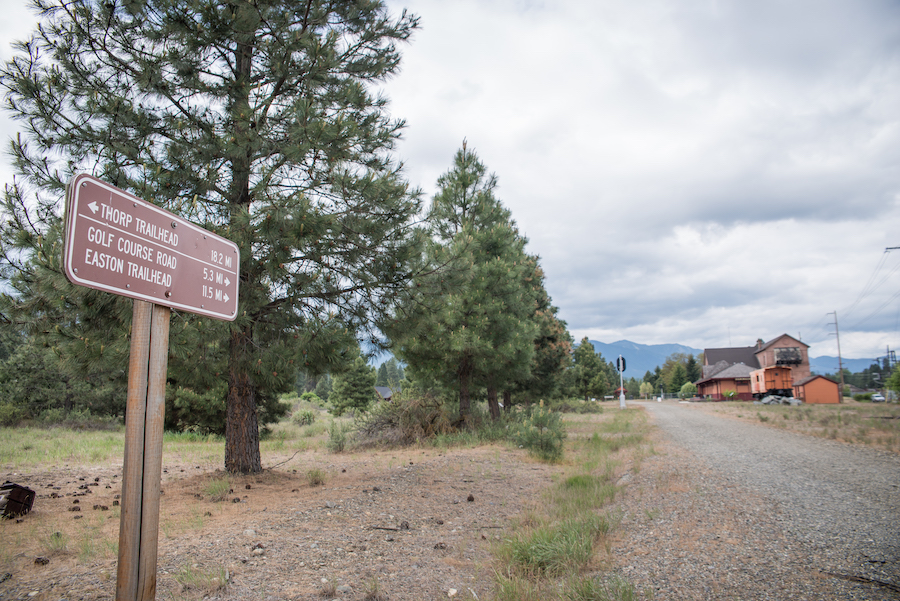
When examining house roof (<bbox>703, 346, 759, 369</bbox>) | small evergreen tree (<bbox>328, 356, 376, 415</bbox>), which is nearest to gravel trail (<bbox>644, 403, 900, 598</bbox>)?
small evergreen tree (<bbox>328, 356, 376, 415</bbox>)

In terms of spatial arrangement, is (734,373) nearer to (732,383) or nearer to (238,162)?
(732,383)

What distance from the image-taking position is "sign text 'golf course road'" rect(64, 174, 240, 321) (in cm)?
A: 192

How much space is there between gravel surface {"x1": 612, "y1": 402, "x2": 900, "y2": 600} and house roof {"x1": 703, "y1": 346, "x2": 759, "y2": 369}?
3030 inches

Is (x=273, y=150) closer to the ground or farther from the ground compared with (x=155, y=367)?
farther from the ground

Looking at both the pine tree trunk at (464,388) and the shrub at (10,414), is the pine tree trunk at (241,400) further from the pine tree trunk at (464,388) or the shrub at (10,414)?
the shrub at (10,414)

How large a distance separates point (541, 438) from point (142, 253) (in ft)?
31.8

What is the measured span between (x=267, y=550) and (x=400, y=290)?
3.50m

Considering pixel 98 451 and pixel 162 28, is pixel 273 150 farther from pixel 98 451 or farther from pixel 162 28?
pixel 98 451

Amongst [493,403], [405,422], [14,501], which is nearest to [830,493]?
[14,501]

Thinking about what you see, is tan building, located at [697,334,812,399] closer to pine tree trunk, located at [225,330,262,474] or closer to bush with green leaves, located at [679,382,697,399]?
bush with green leaves, located at [679,382,697,399]

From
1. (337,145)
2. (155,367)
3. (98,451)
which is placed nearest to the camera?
(155,367)

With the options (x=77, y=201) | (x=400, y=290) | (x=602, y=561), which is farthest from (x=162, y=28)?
(x=602, y=561)

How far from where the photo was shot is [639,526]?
4.48m

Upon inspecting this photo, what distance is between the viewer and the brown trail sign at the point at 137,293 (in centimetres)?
195
